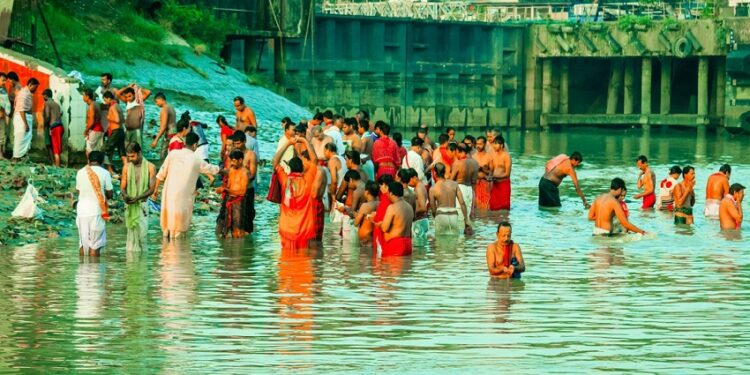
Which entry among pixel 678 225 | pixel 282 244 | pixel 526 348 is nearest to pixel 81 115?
pixel 282 244

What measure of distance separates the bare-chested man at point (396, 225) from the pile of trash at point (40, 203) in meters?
4.37

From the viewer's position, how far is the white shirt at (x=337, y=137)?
77.3 ft

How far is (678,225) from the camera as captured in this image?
24.5 m

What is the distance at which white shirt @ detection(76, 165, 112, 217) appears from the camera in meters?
17.5

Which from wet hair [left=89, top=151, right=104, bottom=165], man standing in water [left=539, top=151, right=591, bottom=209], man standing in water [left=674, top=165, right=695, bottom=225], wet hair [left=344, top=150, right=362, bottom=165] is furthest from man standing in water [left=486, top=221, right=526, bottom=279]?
man standing in water [left=539, top=151, right=591, bottom=209]

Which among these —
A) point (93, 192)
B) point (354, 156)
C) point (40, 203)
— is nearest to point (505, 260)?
point (354, 156)

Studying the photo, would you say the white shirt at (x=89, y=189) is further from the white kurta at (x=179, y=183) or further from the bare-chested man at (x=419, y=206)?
the bare-chested man at (x=419, y=206)

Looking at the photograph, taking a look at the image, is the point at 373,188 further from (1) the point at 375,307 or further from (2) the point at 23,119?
(2) the point at 23,119

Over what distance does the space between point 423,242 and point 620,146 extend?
3812 cm

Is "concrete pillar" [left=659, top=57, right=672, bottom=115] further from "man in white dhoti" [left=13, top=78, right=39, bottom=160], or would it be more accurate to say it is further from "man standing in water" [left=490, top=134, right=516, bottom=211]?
"man in white dhoti" [left=13, top=78, right=39, bottom=160]

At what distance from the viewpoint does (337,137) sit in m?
23.7

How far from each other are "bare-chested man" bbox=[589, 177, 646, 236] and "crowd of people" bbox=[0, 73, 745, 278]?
1 cm

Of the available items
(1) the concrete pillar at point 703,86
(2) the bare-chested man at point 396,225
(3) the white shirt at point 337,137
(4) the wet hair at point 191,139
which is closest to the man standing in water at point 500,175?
(3) the white shirt at point 337,137

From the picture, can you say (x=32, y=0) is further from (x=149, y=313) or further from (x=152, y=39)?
(x=149, y=313)
